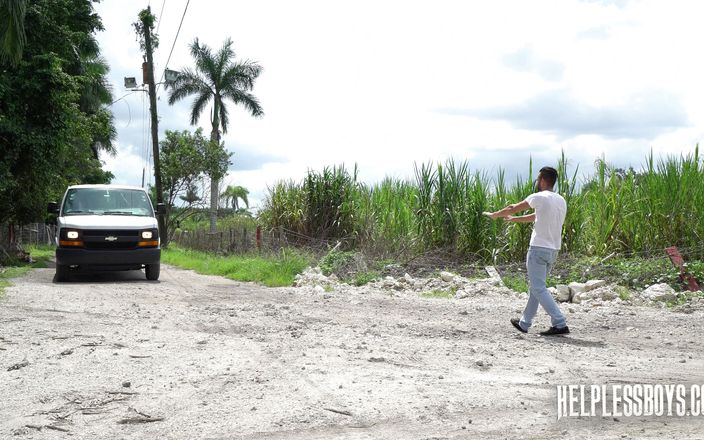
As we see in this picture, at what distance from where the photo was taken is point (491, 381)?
5.44m

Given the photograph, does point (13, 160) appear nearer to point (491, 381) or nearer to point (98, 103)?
point (491, 381)

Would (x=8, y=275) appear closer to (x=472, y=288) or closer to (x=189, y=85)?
(x=472, y=288)

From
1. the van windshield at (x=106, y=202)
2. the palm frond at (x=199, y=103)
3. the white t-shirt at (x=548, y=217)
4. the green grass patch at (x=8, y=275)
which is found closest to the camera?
the white t-shirt at (x=548, y=217)

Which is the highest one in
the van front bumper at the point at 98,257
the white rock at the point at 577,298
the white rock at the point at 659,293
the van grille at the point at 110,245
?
the van grille at the point at 110,245

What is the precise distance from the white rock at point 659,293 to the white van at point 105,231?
32.2ft

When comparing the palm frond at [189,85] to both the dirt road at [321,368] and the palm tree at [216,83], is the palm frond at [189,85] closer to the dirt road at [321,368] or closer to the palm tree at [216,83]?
the palm tree at [216,83]

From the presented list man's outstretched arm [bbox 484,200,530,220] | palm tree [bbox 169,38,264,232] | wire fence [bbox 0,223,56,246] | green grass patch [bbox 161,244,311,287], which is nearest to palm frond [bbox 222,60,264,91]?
palm tree [bbox 169,38,264,232]

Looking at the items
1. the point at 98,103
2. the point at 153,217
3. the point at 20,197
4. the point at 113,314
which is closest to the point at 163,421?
the point at 113,314

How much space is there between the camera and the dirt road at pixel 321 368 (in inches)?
171

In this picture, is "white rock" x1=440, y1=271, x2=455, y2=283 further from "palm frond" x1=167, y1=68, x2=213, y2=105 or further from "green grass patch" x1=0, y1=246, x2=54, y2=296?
"palm frond" x1=167, y1=68, x2=213, y2=105

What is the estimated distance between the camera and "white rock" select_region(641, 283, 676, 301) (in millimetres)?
10375

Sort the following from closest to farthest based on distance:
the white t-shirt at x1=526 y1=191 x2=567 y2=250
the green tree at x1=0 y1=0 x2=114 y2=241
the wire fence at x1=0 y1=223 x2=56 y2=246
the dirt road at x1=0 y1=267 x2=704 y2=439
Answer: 1. the dirt road at x1=0 y1=267 x2=704 y2=439
2. the white t-shirt at x1=526 y1=191 x2=567 y2=250
3. the green tree at x1=0 y1=0 x2=114 y2=241
4. the wire fence at x1=0 y1=223 x2=56 y2=246

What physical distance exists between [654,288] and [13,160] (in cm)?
1711

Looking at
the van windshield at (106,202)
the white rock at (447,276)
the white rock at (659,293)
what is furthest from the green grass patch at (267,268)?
the white rock at (659,293)
